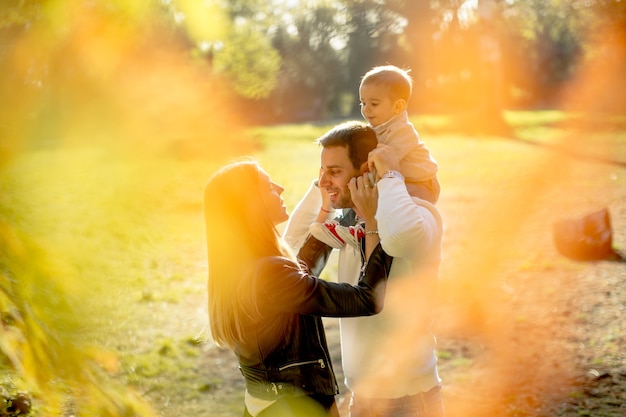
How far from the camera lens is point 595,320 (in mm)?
7047

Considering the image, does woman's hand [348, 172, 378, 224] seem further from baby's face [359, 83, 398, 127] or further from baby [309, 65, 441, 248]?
baby's face [359, 83, 398, 127]

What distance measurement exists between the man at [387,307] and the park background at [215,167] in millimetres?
747

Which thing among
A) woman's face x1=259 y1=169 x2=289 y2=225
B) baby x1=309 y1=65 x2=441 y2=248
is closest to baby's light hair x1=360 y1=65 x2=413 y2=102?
baby x1=309 y1=65 x2=441 y2=248

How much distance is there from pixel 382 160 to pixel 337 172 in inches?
9.9

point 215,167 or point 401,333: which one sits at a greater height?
point 401,333

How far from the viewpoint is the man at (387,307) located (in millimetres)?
2756

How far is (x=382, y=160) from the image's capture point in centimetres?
276

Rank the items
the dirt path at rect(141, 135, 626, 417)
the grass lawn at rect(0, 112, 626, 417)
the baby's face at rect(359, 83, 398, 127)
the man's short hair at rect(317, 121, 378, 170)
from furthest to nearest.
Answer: the grass lawn at rect(0, 112, 626, 417), the dirt path at rect(141, 135, 626, 417), the baby's face at rect(359, 83, 398, 127), the man's short hair at rect(317, 121, 378, 170)

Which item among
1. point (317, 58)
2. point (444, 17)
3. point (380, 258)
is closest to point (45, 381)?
point (380, 258)

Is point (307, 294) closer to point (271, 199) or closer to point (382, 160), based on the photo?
point (271, 199)

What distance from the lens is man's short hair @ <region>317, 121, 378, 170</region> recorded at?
2.92 meters

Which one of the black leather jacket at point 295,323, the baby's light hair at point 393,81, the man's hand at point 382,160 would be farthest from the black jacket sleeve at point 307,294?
the baby's light hair at point 393,81

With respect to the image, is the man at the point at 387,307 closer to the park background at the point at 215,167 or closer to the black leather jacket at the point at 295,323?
the black leather jacket at the point at 295,323

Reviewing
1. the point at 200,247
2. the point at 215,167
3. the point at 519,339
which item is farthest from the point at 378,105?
the point at 215,167
